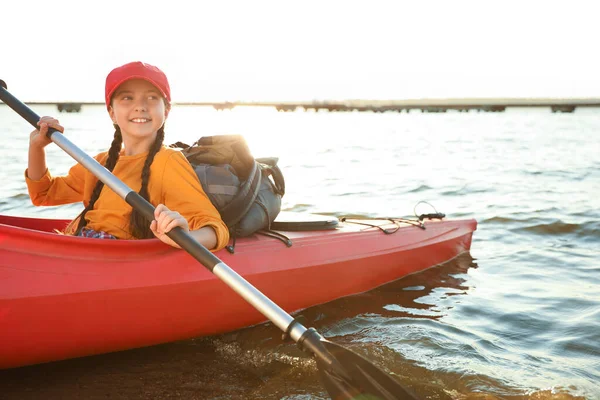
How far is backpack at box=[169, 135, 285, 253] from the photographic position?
3506 mm

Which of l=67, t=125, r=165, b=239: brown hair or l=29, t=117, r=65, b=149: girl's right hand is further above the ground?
l=29, t=117, r=65, b=149: girl's right hand

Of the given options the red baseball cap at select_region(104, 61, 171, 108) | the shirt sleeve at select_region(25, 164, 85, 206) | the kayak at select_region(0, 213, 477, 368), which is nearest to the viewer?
the kayak at select_region(0, 213, 477, 368)

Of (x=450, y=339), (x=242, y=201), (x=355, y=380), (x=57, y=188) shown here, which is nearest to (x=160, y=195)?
(x=242, y=201)

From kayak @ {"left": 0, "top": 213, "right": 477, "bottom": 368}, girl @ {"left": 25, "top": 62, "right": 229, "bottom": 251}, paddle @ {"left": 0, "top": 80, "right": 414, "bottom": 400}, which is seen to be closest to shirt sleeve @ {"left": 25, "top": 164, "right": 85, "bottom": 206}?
girl @ {"left": 25, "top": 62, "right": 229, "bottom": 251}

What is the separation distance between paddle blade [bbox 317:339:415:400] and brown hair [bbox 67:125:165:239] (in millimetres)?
1360

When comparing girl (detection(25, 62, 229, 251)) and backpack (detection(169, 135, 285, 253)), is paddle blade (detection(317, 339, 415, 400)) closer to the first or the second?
girl (detection(25, 62, 229, 251))

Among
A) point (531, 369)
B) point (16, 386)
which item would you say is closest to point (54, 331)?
point (16, 386)

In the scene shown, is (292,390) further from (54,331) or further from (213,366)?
(54,331)

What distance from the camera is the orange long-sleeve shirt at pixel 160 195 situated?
3.04 meters

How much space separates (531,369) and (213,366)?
6.49 feet

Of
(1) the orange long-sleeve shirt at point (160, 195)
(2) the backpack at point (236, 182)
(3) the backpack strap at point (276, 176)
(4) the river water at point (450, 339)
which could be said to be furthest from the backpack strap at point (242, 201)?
→ (4) the river water at point (450, 339)

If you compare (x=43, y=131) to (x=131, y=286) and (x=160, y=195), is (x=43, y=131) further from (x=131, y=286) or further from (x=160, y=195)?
(x=131, y=286)

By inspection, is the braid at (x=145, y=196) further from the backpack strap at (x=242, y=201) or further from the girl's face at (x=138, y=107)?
the backpack strap at (x=242, y=201)

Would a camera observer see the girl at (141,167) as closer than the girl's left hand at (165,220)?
No
